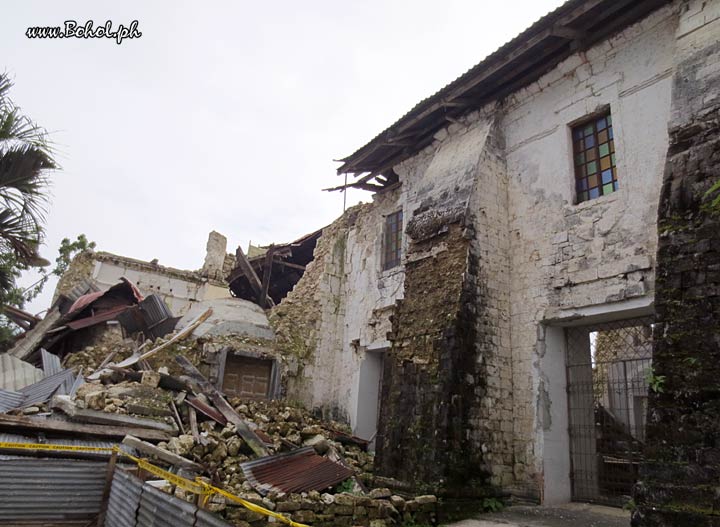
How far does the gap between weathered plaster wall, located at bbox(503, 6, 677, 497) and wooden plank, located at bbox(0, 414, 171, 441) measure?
5.48 m

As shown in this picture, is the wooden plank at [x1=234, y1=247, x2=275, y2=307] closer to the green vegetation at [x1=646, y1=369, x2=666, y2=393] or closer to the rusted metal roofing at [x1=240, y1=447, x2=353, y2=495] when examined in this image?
the rusted metal roofing at [x1=240, y1=447, x2=353, y2=495]

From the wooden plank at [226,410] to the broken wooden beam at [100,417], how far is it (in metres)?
1.11

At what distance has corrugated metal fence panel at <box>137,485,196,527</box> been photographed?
11.1 ft

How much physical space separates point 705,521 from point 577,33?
648 cm

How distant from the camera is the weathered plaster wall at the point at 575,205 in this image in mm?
6672

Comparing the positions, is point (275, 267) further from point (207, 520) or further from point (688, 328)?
point (207, 520)

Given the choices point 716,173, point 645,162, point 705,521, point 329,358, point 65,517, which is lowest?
point 65,517

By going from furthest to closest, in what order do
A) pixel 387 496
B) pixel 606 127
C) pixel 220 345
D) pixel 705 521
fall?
1. pixel 220 345
2. pixel 606 127
3. pixel 387 496
4. pixel 705 521

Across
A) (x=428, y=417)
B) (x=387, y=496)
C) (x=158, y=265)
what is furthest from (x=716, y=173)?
(x=158, y=265)

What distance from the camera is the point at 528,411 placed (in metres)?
7.41

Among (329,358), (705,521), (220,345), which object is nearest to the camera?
(705,521)

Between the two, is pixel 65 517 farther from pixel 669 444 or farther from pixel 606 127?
pixel 606 127

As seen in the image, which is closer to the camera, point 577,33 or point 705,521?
point 705,521

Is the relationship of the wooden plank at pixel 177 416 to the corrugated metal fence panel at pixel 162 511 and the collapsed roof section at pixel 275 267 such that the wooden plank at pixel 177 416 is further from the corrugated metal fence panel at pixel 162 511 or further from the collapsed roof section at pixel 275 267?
the collapsed roof section at pixel 275 267
